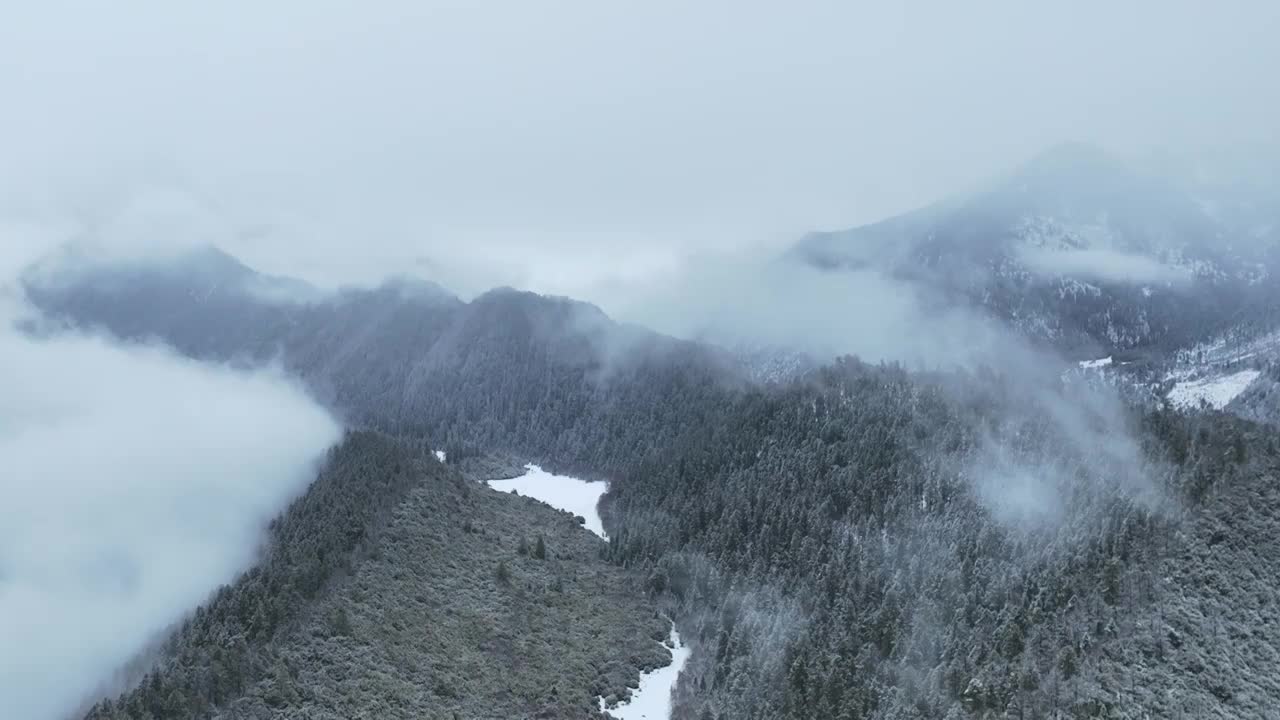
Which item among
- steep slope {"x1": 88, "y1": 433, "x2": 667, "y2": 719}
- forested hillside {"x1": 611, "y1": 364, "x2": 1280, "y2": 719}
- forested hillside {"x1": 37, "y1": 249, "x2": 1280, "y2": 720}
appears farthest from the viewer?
steep slope {"x1": 88, "y1": 433, "x2": 667, "y2": 719}

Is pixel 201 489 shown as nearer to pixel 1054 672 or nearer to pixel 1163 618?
pixel 1054 672

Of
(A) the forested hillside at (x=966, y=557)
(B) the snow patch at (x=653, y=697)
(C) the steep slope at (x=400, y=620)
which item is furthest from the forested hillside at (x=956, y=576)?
(C) the steep slope at (x=400, y=620)

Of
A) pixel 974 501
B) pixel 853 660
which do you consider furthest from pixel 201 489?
pixel 974 501

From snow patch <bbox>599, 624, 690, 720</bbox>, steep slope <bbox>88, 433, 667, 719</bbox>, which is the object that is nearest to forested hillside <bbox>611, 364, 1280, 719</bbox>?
snow patch <bbox>599, 624, 690, 720</bbox>

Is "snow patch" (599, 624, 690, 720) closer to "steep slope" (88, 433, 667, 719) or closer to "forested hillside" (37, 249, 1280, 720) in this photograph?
"steep slope" (88, 433, 667, 719)

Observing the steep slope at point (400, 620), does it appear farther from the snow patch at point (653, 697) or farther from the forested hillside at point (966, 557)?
the forested hillside at point (966, 557)

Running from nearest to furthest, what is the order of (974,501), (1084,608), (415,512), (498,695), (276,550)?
(1084,608) → (498,695) → (276,550) → (974,501) → (415,512)

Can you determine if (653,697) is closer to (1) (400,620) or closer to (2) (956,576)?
(1) (400,620)
